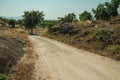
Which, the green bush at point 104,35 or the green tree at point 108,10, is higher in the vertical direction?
the green tree at point 108,10

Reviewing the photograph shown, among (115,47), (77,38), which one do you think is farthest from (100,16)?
(115,47)

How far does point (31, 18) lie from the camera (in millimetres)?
106062

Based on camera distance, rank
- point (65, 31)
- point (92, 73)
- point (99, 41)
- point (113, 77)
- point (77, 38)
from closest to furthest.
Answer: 1. point (113, 77)
2. point (92, 73)
3. point (99, 41)
4. point (77, 38)
5. point (65, 31)

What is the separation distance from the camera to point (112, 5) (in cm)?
5578

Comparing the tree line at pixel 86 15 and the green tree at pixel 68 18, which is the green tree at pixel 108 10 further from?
the green tree at pixel 68 18

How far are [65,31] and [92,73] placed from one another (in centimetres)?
3834

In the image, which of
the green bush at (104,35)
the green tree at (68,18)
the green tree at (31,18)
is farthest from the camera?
the green tree at (31,18)

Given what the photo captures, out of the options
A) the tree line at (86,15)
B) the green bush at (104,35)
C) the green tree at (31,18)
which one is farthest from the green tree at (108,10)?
the green tree at (31,18)

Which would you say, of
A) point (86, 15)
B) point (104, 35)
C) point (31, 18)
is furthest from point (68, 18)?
point (104, 35)

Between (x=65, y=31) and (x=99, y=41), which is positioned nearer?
(x=99, y=41)

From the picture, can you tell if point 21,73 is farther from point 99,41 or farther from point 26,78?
point 99,41

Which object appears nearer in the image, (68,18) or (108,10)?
(108,10)

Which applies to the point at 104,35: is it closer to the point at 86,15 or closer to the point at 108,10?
the point at 108,10

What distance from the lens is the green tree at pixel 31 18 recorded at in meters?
106
